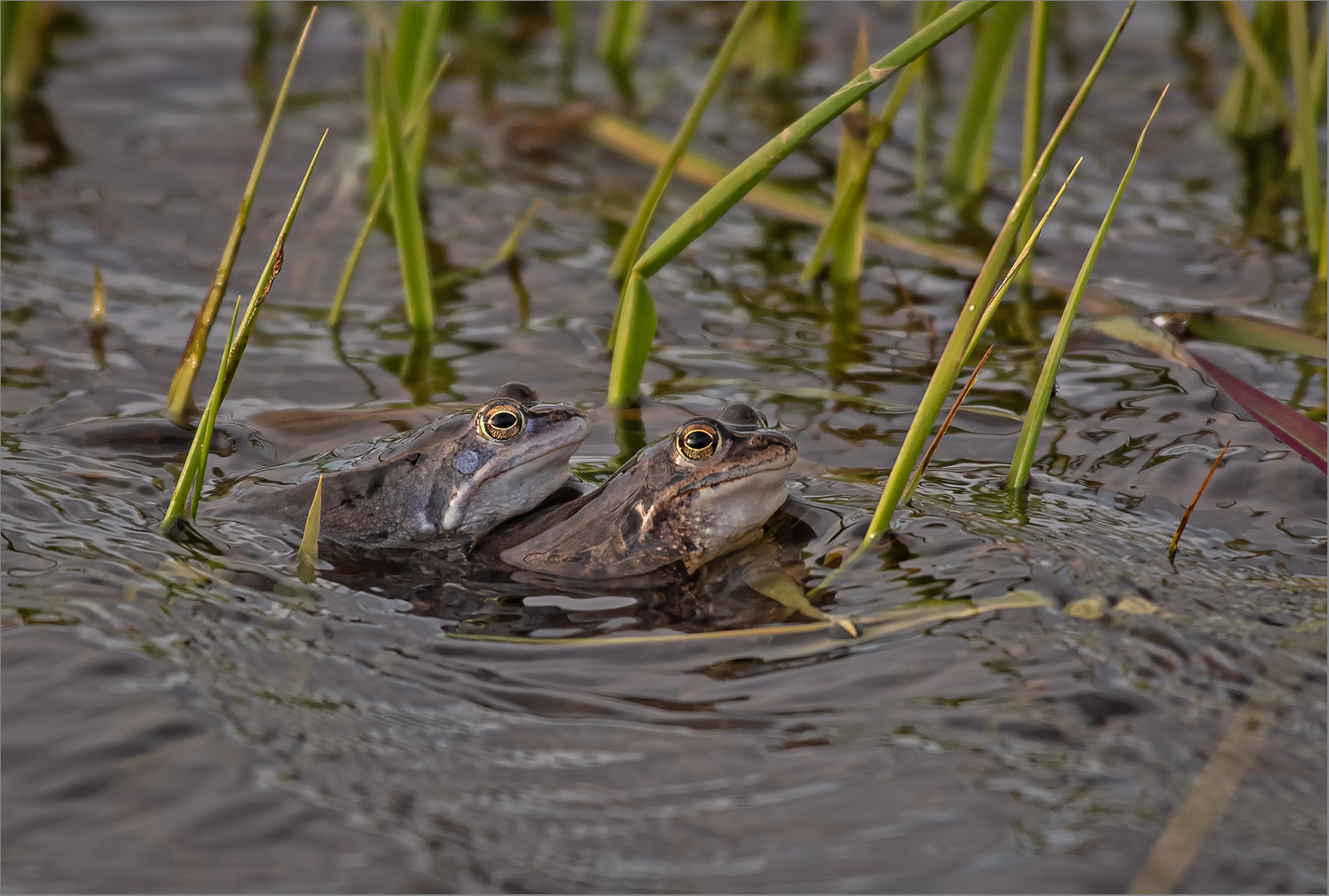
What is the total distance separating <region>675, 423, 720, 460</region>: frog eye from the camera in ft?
13.2

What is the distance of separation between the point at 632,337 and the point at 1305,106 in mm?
3207

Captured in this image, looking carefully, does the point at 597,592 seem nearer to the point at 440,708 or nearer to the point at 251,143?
the point at 440,708

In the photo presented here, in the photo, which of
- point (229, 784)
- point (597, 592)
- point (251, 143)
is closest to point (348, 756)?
point (229, 784)

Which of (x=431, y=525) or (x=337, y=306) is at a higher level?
(x=337, y=306)

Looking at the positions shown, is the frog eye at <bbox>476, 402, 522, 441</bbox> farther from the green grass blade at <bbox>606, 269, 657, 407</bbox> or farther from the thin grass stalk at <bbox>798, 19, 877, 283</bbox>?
the thin grass stalk at <bbox>798, 19, 877, 283</bbox>

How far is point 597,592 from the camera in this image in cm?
402

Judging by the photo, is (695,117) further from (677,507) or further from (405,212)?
(677,507)

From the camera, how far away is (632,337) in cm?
467

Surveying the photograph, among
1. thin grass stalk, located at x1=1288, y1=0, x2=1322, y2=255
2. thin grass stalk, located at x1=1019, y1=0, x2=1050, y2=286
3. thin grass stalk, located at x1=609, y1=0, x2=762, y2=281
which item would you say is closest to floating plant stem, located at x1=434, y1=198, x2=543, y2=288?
thin grass stalk, located at x1=609, y1=0, x2=762, y2=281

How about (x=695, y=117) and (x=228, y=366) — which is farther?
(x=695, y=117)

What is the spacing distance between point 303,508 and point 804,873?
239 centimetres

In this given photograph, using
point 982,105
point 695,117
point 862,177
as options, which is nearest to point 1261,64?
point 982,105

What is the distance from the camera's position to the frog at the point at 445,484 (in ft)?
14.3

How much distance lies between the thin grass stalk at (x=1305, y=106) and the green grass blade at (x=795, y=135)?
241cm
